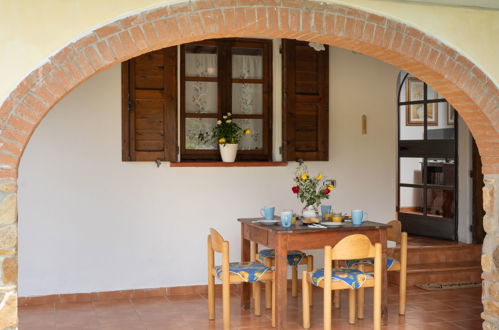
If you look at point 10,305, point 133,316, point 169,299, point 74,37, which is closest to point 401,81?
point 169,299

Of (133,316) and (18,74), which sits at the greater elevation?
(18,74)

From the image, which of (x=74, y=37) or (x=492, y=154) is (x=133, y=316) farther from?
(x=492, y=154)

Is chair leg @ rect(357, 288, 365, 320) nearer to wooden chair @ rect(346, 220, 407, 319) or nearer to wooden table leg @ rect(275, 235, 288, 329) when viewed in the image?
wooden chair @ rect(346, 220, 407, 319)

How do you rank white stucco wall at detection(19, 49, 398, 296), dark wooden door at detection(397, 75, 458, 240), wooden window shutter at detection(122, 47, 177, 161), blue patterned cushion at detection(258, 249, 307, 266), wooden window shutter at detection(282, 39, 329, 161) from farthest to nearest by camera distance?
dark wooden door at detection(397, 75, 458, 240)
wooden window shutter at detection(282, 39, 329, 161)
wooden window shutter at detection(122, 47, 177, 161)
white stucco wall at detection(19, 49, 398, 296)
blue patterned cushion at detection(258, 249, 307, 266)

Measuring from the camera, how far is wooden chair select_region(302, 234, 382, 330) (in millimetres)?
5023

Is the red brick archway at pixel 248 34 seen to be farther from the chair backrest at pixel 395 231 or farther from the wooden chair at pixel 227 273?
the wooden chair at pixel 227 273

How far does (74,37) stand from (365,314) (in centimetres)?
381

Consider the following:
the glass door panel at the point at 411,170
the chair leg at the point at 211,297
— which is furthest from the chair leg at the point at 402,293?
the glass door panel at the point at 411,170

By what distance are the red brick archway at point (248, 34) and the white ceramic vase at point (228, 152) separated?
8.22 ft

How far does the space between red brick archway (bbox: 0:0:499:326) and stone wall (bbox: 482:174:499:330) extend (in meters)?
0.01

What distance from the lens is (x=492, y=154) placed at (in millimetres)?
5039

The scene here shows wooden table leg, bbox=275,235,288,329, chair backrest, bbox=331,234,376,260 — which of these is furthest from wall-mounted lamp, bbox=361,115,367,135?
chair backrest, bbox=331,234,376,260

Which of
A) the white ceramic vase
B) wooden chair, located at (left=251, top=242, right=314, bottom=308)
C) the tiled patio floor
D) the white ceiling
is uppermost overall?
the white ceiling

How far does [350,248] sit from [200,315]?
1.83 m
